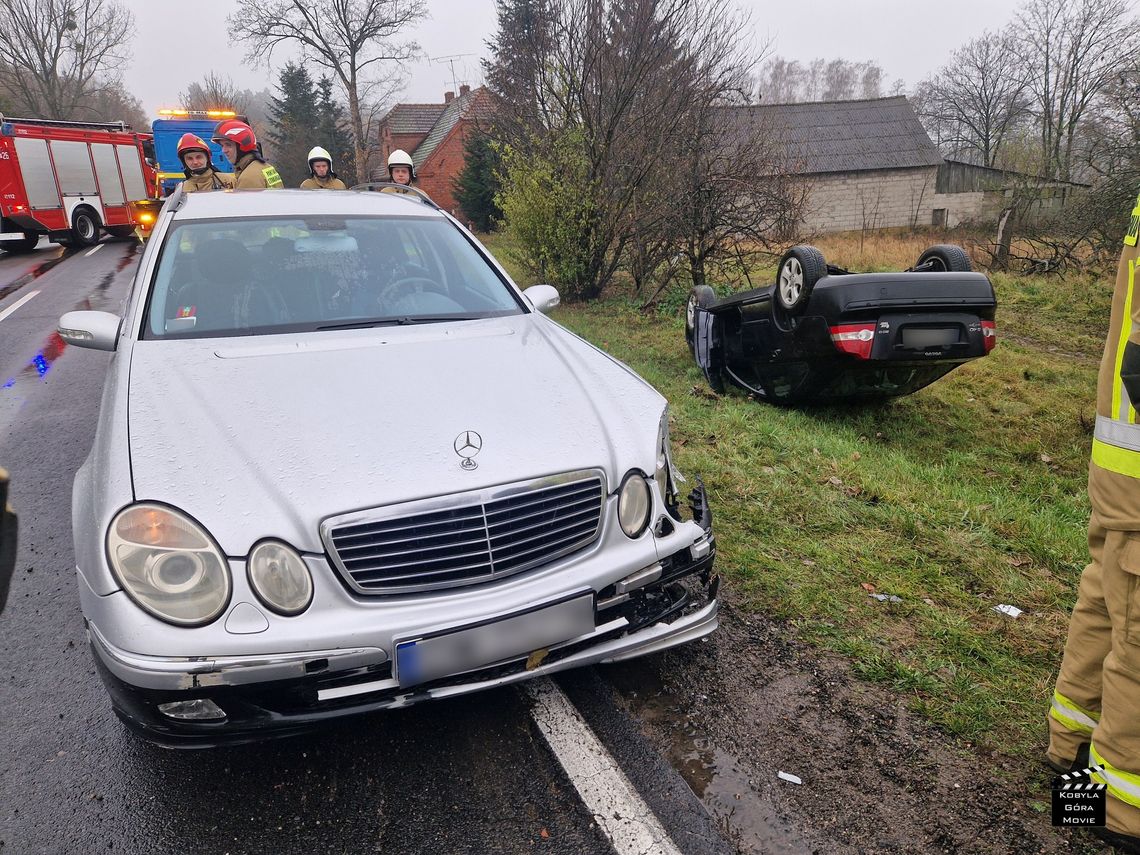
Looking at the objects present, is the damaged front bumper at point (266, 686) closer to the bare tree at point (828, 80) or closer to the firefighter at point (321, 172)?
the firefighter at point (321, 172)

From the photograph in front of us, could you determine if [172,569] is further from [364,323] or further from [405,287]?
[405,287]

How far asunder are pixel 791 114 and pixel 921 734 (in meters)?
33.7

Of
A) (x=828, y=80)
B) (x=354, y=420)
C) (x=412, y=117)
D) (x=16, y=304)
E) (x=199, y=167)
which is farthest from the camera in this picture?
(x=828, y=80)

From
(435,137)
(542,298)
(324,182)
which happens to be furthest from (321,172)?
(435,137)

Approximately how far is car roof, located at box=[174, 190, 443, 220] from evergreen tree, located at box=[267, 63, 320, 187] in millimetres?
39474

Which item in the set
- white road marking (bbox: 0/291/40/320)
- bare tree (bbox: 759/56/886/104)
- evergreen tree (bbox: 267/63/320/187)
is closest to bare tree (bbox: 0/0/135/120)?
evergreen tree (bbox: 267/63/320/187)

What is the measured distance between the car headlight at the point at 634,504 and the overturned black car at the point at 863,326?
2.69m

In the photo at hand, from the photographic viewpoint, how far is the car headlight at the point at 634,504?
2391 millimetres

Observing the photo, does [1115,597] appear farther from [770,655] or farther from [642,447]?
[642,447]

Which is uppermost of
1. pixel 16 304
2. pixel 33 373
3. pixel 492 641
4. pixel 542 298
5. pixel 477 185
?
pixel 477 185

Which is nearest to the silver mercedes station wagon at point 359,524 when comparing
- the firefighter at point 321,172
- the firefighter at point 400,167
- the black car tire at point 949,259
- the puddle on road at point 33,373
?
the black car tire at point 949,259

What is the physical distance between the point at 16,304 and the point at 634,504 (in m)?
12.1

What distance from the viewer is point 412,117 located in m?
47.5

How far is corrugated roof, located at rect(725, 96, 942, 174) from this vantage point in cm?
3052
